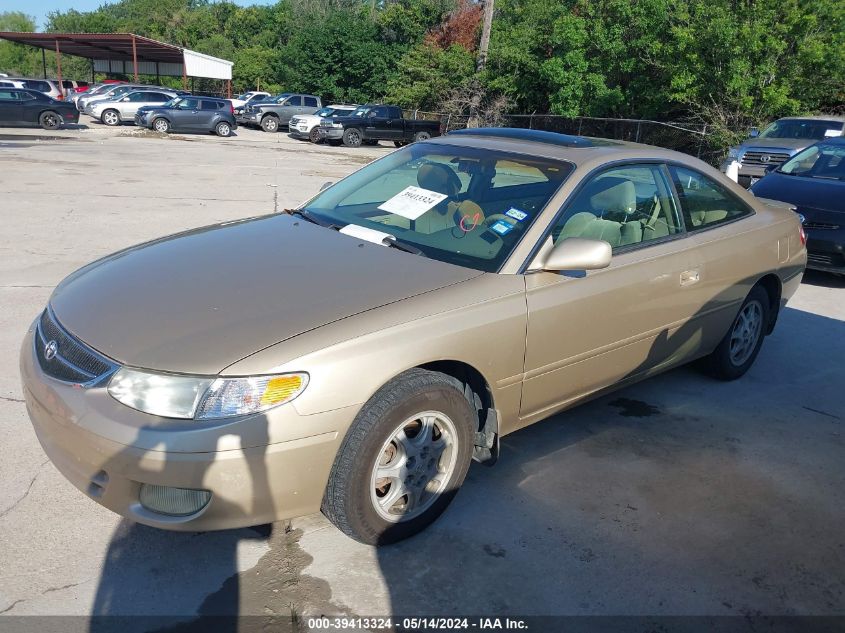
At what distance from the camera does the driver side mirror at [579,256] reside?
3.38 metres

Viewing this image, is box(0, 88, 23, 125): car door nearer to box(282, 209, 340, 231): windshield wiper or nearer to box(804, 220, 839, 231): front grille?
box(282, 209, 340, 231): windshield wiper

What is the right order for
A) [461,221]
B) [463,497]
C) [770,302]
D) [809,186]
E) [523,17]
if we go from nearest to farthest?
[463,497] < [461,221] < [770,302] < [809,186] < [523,17]

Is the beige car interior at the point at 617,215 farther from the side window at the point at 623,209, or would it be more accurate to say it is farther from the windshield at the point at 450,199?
the windshield at the point at 450,199

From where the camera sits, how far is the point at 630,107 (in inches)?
1005

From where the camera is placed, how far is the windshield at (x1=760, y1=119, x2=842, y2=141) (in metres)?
14.2

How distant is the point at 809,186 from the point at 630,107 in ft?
60.4

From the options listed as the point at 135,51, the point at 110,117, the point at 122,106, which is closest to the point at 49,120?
the point at 110,117

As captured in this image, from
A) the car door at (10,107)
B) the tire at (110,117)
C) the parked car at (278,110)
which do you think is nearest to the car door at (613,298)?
the car door at (10,107)

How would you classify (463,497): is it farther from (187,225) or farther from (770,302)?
(187,225)

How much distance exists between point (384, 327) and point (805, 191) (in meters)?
6.98

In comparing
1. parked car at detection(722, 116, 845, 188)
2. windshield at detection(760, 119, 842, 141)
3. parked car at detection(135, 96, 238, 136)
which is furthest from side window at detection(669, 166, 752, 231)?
parked car at detection(135, 96, 238, 136)

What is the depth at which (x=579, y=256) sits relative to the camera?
11.1 feet

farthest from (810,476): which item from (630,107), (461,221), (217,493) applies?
(630,107)

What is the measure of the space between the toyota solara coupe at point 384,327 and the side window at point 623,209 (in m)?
0.01
